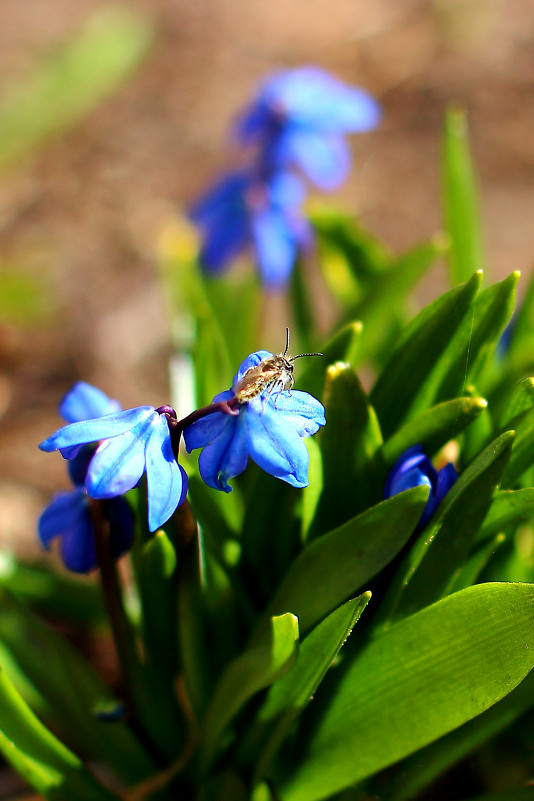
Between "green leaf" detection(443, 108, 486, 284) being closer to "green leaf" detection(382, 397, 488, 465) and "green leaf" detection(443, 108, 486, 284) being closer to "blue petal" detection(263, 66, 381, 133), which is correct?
"blue petal" detection(263, 66, 381, 133)

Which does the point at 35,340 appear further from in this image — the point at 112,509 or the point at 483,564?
the point at 483,564

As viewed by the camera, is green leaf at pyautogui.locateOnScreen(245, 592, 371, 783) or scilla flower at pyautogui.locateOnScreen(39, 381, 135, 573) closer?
green leaf at pyautogui.locateOnScreen(245, 592, 371, 783)

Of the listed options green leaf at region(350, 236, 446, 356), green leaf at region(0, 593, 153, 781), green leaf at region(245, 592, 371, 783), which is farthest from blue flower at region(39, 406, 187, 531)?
green leaf at region(350, 236, 446, 356)

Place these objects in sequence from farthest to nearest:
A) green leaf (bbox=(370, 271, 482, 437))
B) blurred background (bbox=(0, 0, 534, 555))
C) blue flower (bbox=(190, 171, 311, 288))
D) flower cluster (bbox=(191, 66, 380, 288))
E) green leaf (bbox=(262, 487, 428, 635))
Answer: blurred background (bbox=(0, 0, 534, 555)) < blue flower (bbox=(190, 171, 311, 288)) < flower cluster (bbox=(191, 66, 380, 288)) < green leaf (bbox=(370, 271, 482, 437)) < green leaf (bbox=(262, 487, 428, 635))

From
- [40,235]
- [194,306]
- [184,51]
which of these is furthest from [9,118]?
[194,306]

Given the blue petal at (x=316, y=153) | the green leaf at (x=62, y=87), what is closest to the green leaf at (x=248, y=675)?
the blue petal at (x=316, y=153)

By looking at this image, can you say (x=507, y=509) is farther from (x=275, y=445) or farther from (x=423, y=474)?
(x=275, y=445)
